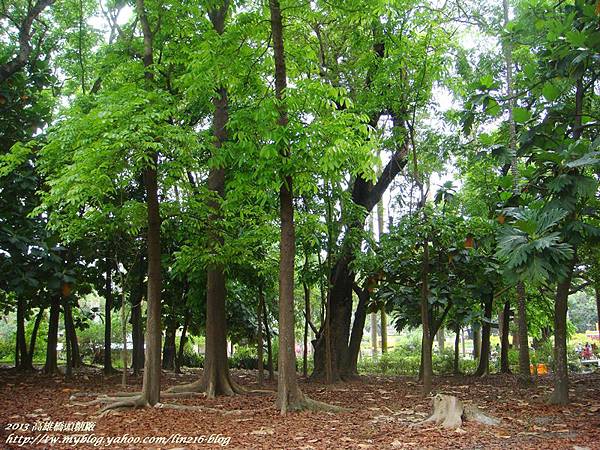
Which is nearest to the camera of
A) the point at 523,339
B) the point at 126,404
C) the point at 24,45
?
the point at 126,404

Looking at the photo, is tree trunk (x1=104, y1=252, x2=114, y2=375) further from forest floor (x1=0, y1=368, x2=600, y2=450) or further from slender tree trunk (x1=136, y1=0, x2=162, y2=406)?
slender tree trunk (x1=136, y1=0, x2=162, y2=406)

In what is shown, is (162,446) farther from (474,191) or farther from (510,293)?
(474,191)

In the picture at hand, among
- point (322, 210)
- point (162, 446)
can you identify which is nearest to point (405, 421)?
point (162, 446)

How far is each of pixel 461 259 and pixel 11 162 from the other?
8982mm

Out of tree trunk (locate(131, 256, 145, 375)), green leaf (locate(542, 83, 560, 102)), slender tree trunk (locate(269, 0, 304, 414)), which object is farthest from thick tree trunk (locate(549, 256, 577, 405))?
tree trunk (locate(131, 256, 145, 375))

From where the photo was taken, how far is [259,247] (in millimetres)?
11195

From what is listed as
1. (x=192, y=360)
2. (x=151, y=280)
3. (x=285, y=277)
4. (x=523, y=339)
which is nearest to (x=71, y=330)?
(x=151, y=280)

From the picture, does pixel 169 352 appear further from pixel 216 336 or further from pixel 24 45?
pixel 24 45

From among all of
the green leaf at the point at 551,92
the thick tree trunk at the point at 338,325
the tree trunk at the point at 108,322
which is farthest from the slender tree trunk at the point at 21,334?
the green leaf at the point at 551,92

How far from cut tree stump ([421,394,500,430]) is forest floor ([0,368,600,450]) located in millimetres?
138

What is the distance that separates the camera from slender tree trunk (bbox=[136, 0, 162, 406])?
26.9 ft

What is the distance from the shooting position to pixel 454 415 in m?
6.67

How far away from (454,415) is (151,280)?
4.80 meters

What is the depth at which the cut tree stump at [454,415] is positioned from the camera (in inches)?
260
